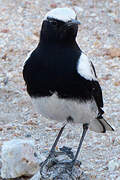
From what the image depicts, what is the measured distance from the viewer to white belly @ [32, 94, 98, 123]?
399 centimetres

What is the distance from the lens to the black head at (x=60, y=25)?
13.0 feet

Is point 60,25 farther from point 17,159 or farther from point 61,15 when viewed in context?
point 17,159

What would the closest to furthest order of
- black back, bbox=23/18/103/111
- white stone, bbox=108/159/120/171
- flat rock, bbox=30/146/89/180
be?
black back, bbox=23/18/103/111, flat rock, bbox=30/146/89/180, white stone, bbox=108/159/120/171

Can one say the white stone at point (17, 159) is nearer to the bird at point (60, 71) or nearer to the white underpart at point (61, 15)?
the bird at point (60, 71)

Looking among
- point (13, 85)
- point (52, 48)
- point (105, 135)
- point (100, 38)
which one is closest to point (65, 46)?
point (52, 48)

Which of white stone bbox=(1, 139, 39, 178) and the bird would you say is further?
white stone bbox=(1, 139, 39, 178)

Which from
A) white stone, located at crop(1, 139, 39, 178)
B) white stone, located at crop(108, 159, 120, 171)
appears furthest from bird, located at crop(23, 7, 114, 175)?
white stone, located at crop(108, 159, 120, 171)

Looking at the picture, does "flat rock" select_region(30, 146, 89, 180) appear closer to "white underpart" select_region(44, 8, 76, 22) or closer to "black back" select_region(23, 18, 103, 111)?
"black back" select_region(23, 18, 103, 111)

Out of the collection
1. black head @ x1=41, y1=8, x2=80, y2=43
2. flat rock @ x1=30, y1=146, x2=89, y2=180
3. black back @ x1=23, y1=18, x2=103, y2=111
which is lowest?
flat rock @ x1=30, y1=146, x2=89, y2=180

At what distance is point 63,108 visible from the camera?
404cm

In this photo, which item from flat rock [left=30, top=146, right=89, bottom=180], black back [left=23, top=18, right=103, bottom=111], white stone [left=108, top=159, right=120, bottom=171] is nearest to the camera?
black back [left=23, top=18, right=103, bottom=111]

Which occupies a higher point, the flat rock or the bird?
the bird

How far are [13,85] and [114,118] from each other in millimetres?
1334

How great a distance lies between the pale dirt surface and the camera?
5051 mm
